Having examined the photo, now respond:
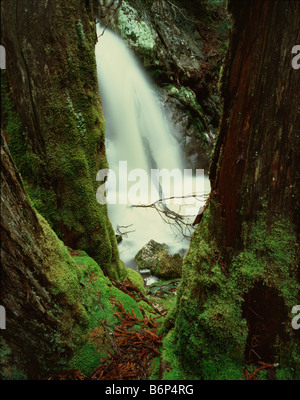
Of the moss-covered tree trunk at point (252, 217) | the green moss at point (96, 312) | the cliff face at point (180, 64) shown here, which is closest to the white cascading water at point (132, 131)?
the cliff face at point (180, 64)

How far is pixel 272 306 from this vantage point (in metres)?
1.58

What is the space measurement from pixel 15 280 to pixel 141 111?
9.39m

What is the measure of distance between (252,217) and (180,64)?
11015 millimetres

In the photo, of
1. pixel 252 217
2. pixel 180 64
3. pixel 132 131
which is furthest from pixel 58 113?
pixel 180 64

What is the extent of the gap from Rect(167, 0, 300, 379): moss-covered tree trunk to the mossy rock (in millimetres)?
4054

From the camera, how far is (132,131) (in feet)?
31.4

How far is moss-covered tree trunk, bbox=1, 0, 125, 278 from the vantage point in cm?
247

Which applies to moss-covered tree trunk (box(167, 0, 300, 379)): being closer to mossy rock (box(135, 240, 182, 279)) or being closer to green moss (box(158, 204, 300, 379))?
green moss (box(158, 204, 300, 379))

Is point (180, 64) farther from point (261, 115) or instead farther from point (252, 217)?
point (252, 217)

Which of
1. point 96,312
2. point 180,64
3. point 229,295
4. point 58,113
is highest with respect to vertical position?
point 180,64

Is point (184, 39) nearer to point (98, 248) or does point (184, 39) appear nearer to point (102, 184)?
point (102, 184)

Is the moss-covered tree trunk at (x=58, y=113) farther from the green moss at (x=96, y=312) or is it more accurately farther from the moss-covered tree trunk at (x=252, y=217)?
the moss-covered tree trunk at (x=252, y=217)

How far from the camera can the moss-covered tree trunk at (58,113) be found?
8.09 ft
